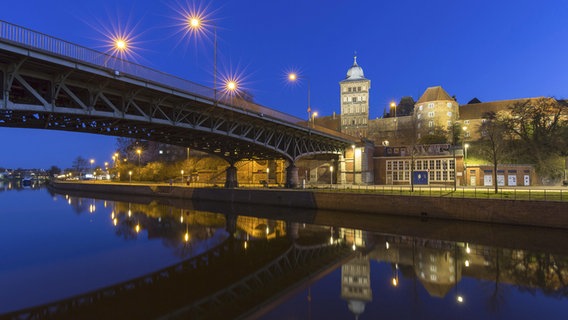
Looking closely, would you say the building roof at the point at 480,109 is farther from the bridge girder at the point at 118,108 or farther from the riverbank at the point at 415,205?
the riverbank at the point at 415,205

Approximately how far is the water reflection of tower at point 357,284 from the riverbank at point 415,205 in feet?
51.2

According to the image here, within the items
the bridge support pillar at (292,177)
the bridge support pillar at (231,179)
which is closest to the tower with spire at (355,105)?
the bridge support pillar at (292,177)

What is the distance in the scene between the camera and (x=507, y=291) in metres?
14.1

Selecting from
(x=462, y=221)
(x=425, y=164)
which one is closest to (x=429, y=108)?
(x=425, y=164)

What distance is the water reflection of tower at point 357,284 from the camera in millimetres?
12586

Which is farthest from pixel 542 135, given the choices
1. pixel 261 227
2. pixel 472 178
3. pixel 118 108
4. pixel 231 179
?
pixel 118 108

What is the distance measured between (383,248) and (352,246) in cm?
195

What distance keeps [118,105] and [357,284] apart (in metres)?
24.9

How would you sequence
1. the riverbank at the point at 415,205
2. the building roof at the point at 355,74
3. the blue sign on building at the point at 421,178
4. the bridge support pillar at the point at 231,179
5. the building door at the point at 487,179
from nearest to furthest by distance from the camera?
the riverbank at the point at 415,205 → the bridge support pillar at the point at 231,179 → the building door at the point at 487,179 → the blue sign on building at the point at 421,178 → the building roof at the point at 355,74

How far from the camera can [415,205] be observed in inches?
1305

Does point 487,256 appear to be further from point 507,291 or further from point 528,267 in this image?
point 507,291

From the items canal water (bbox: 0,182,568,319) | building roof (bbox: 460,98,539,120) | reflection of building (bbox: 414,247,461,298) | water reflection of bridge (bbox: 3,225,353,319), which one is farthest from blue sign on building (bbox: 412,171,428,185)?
building roof (bbox: 460,98,539,120)

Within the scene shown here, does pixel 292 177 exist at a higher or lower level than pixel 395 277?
higher

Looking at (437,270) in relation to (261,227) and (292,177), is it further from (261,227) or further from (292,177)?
(292,177)
